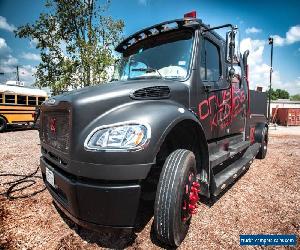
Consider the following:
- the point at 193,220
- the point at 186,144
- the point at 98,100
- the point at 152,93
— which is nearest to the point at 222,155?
the point at 186,144

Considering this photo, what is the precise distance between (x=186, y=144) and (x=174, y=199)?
100 cm

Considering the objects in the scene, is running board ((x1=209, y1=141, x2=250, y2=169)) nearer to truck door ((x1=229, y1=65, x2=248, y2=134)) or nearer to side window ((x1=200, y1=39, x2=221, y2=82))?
truck door ((x1=229, y1=65, x2=248, y2=134))

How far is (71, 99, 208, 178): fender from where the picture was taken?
210 cm

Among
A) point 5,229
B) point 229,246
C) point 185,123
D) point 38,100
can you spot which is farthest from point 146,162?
point 38,100

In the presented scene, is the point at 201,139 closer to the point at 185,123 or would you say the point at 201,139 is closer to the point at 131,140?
the point at 185,123

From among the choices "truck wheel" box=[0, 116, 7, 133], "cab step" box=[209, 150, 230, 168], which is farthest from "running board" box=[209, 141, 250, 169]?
"truck wheel" box=[0, 116, 7, 133]

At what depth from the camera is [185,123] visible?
2.86 metres

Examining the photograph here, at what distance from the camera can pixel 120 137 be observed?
2162mm

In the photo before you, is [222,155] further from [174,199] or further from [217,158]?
[174,199]

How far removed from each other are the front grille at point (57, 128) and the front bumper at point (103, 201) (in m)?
0.40

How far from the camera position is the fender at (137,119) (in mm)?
2104

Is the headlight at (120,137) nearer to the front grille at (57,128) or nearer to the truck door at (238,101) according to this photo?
the front grille at (57,128)

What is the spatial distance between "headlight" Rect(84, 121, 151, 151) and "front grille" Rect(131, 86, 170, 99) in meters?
0.45

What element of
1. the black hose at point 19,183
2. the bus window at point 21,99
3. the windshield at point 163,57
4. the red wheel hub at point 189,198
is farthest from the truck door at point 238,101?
the bus window at point 21,99
